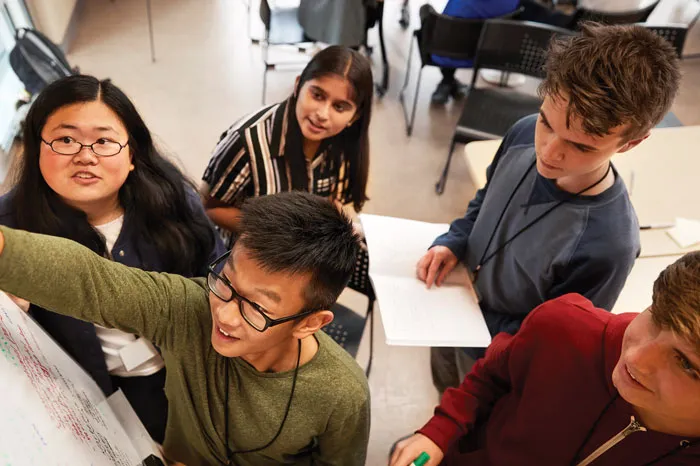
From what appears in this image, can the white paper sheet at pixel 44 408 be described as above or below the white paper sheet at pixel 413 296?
above

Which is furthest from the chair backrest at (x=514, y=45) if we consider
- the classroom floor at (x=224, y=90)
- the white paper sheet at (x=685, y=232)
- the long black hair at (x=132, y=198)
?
the long black hair at (x=132, y=198)

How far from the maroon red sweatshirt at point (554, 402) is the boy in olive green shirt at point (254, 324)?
274mm

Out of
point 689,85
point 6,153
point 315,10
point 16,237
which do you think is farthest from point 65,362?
point 689,85

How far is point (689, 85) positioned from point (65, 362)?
15.7 feet

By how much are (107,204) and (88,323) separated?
0.95ft

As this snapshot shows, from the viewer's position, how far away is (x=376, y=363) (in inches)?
97.7

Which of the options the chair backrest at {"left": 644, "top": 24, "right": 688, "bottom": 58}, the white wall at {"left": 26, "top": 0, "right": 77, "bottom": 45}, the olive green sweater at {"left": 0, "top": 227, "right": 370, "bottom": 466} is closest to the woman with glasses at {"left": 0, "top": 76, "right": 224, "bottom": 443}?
the olive green sweater at {"left": 0, "top": 227, "right": 370, "bottom": 466}

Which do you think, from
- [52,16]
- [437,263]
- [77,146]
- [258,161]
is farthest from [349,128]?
[52,16]

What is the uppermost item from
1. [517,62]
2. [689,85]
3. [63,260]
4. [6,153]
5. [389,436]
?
[63,260]

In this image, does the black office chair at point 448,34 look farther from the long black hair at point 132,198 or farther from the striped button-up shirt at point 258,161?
the long black hair at point 132,198

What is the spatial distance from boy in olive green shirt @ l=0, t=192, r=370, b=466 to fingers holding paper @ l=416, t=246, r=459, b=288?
0.58 metres

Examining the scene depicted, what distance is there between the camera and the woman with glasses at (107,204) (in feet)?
3.95

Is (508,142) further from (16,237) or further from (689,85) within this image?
(689,85)

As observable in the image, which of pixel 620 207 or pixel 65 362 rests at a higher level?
pixel 620 207
